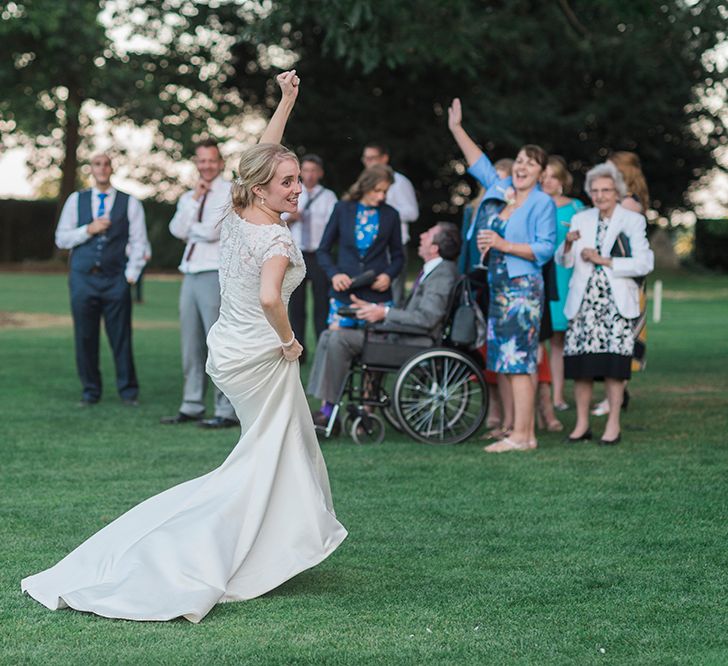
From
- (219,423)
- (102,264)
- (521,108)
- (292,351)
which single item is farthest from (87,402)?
(521,108)

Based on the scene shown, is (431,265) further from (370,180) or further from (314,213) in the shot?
(314,213)

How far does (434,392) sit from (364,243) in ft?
4.43

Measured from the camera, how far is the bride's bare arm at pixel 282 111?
609cm

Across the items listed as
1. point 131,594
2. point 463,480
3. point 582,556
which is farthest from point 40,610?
point 463,480

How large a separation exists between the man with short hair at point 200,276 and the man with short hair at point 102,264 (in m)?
0.94

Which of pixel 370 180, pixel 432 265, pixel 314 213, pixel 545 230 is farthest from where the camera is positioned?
pixel 314 213

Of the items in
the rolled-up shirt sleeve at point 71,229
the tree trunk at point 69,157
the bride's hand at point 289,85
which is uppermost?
the tree trunk at point 69,157

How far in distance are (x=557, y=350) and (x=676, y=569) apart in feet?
17.1

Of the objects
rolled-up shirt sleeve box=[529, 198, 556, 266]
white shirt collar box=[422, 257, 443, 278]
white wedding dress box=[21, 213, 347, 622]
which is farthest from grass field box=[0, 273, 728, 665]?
rolled-up shirt sleeve box=[529, 198, 556, 266]

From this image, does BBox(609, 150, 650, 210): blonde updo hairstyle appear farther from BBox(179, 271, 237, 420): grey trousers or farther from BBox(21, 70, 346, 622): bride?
BBox(21, 70, 346, 622): bride

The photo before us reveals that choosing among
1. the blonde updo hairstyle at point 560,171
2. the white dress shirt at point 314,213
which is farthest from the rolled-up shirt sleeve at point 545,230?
the white dress shirt at point 314,213

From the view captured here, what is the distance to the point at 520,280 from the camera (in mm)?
9531

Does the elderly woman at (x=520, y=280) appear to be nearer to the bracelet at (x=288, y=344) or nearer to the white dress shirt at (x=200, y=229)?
the white dress shirt at (x=200, y=229)

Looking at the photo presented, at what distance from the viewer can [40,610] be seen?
5.44 meters
